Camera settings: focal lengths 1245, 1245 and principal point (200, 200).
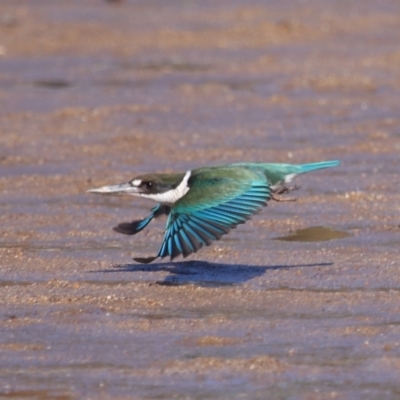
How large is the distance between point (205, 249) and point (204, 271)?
491 mm

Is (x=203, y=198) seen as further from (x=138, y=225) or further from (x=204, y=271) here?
(x=138, y=225)

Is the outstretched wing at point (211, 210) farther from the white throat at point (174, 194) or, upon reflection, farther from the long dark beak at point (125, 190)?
the long dark beak at point (125, 190)

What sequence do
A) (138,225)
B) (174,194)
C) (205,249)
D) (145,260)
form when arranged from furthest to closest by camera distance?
(205,249) < (138,225) < (174,194) < (145,260)

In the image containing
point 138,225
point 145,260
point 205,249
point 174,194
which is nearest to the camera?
point 145,260

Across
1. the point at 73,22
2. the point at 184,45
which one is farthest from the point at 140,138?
the point at 73,22

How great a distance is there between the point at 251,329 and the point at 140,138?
17.0 feet

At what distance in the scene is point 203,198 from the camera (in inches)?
254

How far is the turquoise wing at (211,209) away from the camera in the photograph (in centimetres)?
626

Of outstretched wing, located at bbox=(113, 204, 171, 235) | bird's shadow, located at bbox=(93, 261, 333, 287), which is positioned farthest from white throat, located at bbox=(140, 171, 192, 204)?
bird's shadow, located at bbox=(93, 261, 333, 287)

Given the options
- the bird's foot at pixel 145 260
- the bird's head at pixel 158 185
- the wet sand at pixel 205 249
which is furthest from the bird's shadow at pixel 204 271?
the bird's head at pixel 158 185

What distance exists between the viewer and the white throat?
21.6 feet

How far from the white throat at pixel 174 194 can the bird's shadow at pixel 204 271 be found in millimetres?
389

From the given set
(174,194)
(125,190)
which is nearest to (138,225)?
(125,190)

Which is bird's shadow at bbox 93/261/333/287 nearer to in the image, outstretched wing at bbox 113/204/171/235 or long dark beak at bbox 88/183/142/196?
Answer: outstretched wing at bbox 113/204/171/235
